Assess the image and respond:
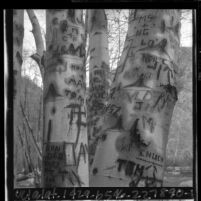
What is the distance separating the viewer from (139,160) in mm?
4594

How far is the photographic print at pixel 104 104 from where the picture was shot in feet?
15.1

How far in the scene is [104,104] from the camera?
15.2 feet

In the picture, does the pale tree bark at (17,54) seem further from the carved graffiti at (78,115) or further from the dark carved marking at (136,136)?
the dark carved marking at (136,136)

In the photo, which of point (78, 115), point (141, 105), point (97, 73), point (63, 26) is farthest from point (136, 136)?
point (63, 26)

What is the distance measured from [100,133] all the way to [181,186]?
2.94ft

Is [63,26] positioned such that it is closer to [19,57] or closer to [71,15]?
[71,15]

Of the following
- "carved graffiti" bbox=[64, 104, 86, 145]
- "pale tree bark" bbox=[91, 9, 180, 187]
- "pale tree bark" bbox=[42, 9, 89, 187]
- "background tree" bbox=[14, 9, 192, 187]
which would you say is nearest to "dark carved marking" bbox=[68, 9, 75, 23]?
"pale tree bark" bbox=[42, 9, 89, 187]

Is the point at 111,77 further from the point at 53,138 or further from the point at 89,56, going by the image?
the point at 53,138

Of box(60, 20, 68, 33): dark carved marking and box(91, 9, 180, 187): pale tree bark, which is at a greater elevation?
box(60, 20, 68, 33): dark carved marking

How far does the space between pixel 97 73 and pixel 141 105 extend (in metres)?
0.51

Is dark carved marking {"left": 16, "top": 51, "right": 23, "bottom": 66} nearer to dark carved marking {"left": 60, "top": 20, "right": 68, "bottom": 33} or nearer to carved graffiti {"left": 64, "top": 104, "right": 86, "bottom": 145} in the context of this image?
dark carved marking {"left": 60, "top": 20, "right": 68, "bottom": 33}

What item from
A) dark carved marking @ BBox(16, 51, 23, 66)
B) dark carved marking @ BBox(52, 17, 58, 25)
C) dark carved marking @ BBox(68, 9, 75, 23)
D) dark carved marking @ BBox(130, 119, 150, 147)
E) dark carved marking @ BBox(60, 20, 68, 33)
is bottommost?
dark carved marking @ BBox(130, 119, 150, 147)

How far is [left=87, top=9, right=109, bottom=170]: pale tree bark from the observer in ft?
15.2

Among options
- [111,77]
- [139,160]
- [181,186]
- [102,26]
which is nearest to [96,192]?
[139,160]
